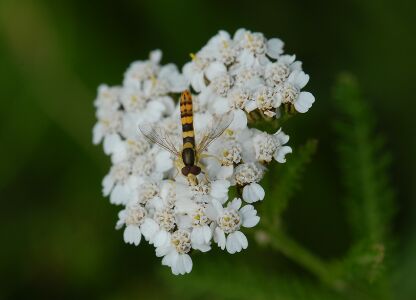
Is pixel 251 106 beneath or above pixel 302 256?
above

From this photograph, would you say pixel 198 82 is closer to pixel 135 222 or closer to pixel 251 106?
pixel 251 106

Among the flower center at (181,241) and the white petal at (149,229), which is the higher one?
the white petal at (149,229)

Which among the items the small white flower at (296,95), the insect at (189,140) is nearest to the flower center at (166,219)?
the insect at (189,140)

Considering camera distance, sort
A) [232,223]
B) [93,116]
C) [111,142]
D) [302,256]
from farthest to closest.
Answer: [93,116]
[302,256]
[111,142]
[232,223]

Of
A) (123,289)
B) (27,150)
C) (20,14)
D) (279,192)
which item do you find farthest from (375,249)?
(20,14)

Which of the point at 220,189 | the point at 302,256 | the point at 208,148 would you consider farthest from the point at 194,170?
the point at 302,256

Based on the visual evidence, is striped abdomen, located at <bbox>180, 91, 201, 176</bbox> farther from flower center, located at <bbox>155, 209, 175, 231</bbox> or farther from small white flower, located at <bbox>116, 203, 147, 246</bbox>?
small white flower, located at <bbox>116, 203, 147, 246</bbox>

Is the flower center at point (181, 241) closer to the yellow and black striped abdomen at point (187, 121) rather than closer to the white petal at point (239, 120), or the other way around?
the yellow and black striped abdomen at point (187, 121)
